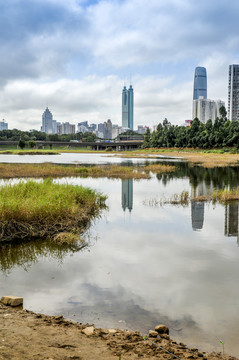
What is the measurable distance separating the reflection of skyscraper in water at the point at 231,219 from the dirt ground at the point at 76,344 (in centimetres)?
1046

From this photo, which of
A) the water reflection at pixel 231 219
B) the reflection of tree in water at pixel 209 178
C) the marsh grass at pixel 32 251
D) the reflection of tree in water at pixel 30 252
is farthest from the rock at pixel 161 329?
→ the reflection of tree in water at pixel 209 178

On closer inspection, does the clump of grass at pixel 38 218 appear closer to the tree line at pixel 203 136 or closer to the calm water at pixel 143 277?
the calm water at pixel 143 277

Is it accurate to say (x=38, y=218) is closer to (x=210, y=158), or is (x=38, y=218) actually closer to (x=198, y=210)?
(x=198, y=210)

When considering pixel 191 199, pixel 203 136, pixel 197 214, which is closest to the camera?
pixel 197 214

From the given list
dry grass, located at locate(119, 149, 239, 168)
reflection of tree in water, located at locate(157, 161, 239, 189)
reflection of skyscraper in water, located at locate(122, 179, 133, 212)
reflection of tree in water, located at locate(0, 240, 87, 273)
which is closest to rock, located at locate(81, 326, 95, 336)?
reflection of tree in water, located at locate(0, 240, 87, 273)

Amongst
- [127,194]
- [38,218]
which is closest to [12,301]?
[38,218]

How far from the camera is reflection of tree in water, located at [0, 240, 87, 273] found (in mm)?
11492

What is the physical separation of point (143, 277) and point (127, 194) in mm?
17525

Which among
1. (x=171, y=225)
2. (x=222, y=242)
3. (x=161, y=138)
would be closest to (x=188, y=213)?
(x=171, y=225)

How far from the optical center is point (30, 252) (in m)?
12.4

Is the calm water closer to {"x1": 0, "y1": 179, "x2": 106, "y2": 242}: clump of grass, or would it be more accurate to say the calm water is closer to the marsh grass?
the marsh grass

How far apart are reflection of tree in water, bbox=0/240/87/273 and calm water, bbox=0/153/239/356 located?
33 millimetres

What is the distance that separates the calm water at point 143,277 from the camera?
25.2 ft

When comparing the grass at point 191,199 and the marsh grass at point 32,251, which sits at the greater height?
the grass at point 191,199
